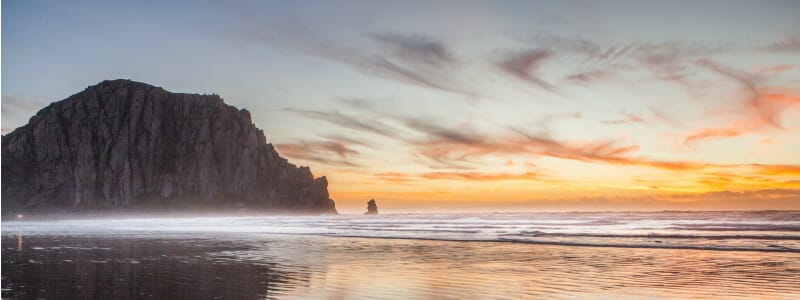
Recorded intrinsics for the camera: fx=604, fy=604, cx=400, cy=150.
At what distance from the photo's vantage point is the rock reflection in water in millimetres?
12500

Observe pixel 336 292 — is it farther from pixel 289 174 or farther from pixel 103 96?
pixel 103 96

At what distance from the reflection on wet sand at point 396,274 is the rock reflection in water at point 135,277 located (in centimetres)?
3

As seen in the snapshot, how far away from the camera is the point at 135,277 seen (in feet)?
49.8

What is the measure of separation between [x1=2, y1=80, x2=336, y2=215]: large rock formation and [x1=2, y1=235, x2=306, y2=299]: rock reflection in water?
482ft

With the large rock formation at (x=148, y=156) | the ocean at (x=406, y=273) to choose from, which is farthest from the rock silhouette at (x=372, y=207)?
the ocean at (x=406, y=273)

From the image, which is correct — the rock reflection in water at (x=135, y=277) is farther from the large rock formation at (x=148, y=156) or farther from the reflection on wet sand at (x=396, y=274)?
the large rock formation at (x=148, y=156)

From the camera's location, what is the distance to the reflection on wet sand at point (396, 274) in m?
12.9

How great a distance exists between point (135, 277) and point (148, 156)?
166 m

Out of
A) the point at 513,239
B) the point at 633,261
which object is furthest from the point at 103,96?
the point at 633,261

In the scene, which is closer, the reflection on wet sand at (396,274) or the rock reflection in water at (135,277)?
the rock reflection in water at (135,277)

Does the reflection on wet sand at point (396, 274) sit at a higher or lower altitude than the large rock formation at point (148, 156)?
lower

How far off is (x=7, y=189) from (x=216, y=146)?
5133 cm

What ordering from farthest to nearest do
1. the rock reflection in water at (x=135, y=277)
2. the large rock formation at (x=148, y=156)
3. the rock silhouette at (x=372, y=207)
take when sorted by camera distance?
1. the rock silhouette at (x=372, y=207)
2. the large rock formation at (x=148, y=156)
3. the rock reflection in water at (x=135, y=277)

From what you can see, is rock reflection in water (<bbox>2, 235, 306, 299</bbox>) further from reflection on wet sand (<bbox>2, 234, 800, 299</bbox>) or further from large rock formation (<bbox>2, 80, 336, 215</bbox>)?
large rock formation (<bbox>2, 80, 336, 215</bbox>)
